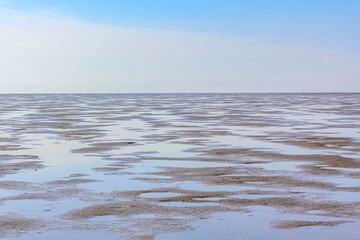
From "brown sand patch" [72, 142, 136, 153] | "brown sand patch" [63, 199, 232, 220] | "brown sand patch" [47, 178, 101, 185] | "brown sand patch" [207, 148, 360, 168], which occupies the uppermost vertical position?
"brown sand patch" [63, 199, 232, 220]

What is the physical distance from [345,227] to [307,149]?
9.68 metres

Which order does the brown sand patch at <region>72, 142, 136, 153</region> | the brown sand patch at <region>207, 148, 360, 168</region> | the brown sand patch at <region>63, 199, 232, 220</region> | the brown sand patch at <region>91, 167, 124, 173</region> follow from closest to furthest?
1. the brown sand patch at <region>63, 199, 232, 220</region>
2. the brown sand patch at <region>91, 167, 124, 173</region>
3. the brown sand patch at <region>207, 148, 360, 168</region>
4. the brown sand patch at <region>72, 142, 136, 153</region>

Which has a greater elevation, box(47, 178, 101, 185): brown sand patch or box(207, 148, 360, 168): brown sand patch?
box(47, 178, 101, 185): brown sand patch

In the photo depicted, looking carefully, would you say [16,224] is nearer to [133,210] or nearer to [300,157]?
[133,210]

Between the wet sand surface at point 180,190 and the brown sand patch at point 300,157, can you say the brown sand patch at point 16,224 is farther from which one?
the brown sand patch at point 300,157

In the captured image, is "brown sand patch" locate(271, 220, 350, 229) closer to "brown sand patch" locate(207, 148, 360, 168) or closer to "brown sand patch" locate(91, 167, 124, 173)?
"brown sand patch" locate(91, 167, 124, 173)

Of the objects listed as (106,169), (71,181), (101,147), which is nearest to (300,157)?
(106,169)

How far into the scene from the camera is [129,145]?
18547 mm

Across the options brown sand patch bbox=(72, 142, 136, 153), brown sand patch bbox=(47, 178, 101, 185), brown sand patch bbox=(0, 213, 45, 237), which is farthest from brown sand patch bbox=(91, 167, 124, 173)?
brown sand patch bbox=(0, 213, 45, 237)

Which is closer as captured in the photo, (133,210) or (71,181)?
(133,210)

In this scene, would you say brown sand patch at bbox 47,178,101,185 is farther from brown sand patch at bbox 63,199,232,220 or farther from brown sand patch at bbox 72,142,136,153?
brown sand patch at bbox 72,142,136,153

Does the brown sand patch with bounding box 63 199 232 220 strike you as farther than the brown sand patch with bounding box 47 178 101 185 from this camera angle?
No

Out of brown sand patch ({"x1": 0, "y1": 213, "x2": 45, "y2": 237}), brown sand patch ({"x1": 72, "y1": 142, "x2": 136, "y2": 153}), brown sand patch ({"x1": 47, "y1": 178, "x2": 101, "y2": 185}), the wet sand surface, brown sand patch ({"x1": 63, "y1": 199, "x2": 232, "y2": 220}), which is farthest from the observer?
brown sand patch ({"x1": 72, "y1": 142, "x2": 136, "y2": 153})

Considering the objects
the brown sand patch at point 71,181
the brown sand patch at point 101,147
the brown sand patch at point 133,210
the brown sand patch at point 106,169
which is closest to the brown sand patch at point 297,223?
the brown sand patch at point 133,210
